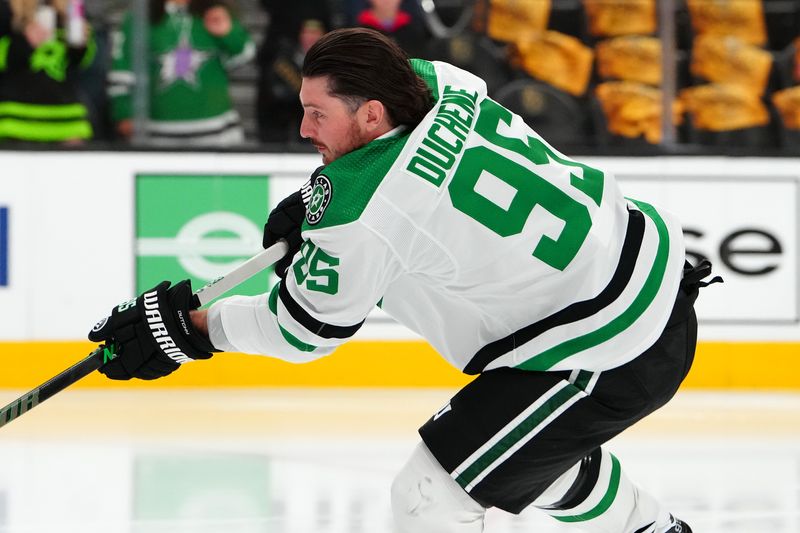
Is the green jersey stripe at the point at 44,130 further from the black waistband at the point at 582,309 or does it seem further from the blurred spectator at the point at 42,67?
the black waistband at the point at 582,309

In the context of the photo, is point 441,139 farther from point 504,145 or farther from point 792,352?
point 792,352

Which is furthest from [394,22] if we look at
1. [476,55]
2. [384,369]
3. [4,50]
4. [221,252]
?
[4,50]

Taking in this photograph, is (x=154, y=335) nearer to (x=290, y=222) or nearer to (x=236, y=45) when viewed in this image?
Result: (x=290, y=222)

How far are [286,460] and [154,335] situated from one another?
5.56 ft

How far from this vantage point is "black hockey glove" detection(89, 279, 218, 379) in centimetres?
213

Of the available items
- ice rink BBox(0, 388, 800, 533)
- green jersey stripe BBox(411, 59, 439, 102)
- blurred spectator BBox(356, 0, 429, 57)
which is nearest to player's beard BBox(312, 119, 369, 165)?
green jersey stripe BBox(411, 59, 439, 102)

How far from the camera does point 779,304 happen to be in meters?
5.29

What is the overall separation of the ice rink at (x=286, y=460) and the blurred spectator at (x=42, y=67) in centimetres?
113

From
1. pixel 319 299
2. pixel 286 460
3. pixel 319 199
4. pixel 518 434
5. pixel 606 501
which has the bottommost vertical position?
pixel 286 460

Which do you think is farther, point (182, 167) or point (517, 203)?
point (182, 167)

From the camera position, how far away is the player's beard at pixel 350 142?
198cm

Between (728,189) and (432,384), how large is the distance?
5.11 feet

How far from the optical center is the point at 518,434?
2039mm

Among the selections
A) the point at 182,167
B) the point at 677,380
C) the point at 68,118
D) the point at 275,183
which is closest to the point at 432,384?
the point at 275,183
